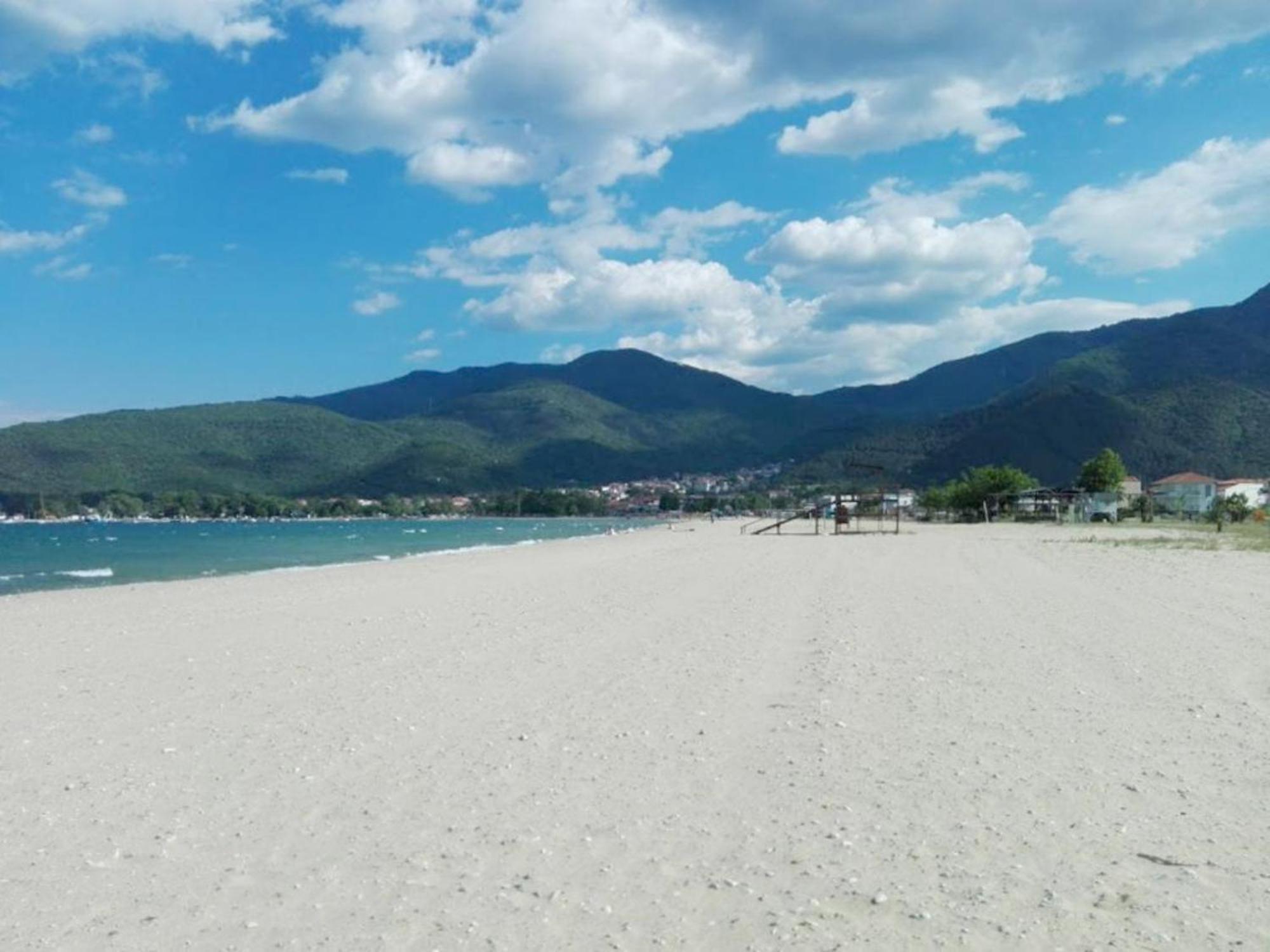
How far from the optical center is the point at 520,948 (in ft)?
12.6

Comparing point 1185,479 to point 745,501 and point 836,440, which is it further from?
point 836,440

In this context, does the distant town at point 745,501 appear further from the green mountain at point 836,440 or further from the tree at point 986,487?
the green mountain at point 836,440

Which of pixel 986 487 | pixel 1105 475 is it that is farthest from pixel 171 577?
pixel 1105 475

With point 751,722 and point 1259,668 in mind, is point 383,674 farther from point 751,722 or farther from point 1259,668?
point 1259,668

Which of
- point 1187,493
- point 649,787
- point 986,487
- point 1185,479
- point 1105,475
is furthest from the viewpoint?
point 1185,479

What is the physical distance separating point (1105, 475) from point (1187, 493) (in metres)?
19.6

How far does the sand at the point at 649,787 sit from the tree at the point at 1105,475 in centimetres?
5997

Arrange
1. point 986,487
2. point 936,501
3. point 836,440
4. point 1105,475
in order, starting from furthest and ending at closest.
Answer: point 836,440
point 936,501
point 986,487
point 1105,475

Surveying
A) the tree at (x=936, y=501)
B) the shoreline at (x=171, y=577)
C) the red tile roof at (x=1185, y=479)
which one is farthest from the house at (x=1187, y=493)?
the shoreline at (x=171, y=577)

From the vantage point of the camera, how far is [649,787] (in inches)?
231

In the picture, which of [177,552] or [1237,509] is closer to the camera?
[177,552]

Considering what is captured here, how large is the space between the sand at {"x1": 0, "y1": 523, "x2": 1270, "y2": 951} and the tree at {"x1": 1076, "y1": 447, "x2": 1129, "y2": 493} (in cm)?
5997

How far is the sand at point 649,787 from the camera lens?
13.4 feet

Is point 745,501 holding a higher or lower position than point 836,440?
lower
